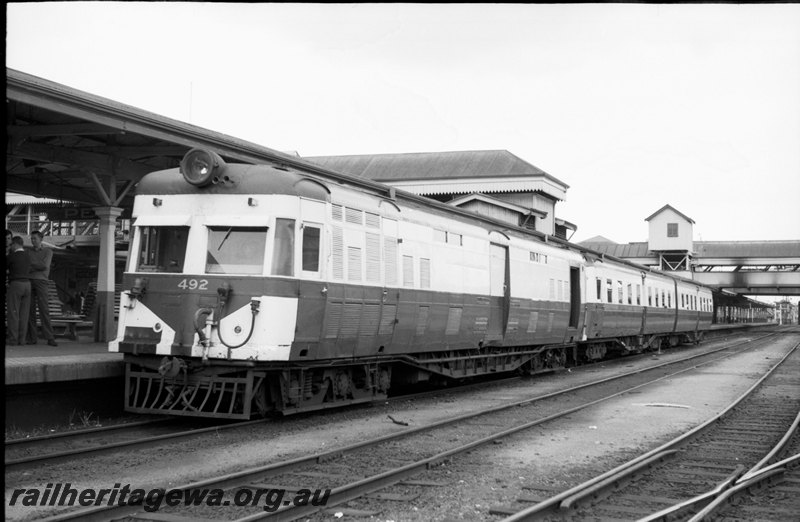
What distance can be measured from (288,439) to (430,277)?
4.71 meters

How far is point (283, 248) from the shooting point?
9.80 meters

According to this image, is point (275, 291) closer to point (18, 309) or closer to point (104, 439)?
point (104, 439)

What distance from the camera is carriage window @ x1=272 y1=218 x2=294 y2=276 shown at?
971 centimetres

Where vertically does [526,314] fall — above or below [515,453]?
above

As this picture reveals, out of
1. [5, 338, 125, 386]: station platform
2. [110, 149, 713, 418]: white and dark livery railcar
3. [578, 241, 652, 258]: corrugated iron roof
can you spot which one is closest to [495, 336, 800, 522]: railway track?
[110, 149, 713, 418]: white and dark livery railcar

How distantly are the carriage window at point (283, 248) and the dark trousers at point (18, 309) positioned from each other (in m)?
5.05

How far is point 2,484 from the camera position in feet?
8.96

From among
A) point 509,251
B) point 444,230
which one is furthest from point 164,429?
point 509,251

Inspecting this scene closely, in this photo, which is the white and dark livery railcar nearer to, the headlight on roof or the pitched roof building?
the headlight on roof

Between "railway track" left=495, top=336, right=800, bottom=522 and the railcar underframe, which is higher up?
the railcar underframe

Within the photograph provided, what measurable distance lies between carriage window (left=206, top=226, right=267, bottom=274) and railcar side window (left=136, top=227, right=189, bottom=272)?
0.43 meters

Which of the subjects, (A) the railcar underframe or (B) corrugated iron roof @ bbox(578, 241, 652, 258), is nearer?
(A) the railcar underframe

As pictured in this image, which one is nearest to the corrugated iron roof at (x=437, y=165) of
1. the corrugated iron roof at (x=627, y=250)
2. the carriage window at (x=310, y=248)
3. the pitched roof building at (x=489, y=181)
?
the pitched roof building at (x=489, y=181)

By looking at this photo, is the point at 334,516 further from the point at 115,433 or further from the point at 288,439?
the point at 115,433
